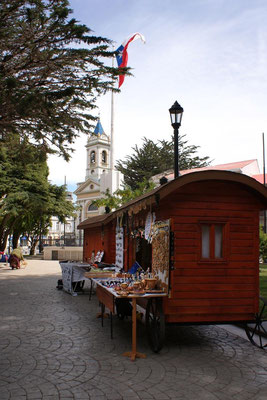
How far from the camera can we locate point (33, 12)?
9.21 meters

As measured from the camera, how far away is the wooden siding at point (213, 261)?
6.34 meters

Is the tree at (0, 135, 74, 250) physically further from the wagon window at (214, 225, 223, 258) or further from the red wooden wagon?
the wagon window at (214, 225, 223, 258)

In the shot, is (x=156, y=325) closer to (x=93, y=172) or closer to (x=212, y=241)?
(x=212, y=241)

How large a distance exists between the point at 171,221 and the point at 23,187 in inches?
810

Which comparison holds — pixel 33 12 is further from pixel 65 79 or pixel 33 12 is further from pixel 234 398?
pixel 234 398

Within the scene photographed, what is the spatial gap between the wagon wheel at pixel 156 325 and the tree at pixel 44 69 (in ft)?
18.8

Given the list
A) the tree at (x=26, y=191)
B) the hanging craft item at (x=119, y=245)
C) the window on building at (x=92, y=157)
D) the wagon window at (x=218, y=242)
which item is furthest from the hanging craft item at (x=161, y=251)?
the window on building at (x=92, y=157)

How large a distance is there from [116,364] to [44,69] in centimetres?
800

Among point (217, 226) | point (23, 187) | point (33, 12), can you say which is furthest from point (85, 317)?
point (23, 187)

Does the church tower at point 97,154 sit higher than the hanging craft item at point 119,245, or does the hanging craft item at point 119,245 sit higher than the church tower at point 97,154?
the church tower at point 97,154

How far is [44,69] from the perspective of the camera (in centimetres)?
1026

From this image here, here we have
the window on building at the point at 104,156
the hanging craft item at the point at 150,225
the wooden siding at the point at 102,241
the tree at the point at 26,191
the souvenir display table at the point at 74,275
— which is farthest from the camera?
the window on building at the point at 104,156

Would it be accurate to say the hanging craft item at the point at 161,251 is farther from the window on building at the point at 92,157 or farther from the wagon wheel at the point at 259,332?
the window on building at the point at 92,157

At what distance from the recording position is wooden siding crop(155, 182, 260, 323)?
634cm
